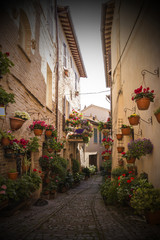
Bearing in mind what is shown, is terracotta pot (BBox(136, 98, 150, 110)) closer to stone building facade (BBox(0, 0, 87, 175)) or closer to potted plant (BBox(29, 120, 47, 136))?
stone building facade (BBox(0, 0, 87, 175))

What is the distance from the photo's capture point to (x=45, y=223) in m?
4.57

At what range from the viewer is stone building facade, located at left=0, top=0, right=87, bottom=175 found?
5.38 m

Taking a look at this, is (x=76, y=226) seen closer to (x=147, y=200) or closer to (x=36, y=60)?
(x=147, y=200)

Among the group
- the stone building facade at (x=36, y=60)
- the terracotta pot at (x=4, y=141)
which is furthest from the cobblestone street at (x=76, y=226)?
the terracotta pot at (x=4, y=141)

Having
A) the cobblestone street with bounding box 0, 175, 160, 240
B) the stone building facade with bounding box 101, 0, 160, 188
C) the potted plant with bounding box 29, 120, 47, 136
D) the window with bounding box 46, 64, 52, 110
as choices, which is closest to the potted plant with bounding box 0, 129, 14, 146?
the cobblestone street with bounding box 0, 175, 160, 240

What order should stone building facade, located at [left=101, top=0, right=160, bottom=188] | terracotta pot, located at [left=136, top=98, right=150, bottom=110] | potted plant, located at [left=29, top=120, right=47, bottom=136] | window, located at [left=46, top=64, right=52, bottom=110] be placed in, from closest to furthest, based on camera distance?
terracotta pot, located at [left=136, top=98, right=150, bottom=110], stone building facade, located at [left=101, top=0, right=160, bottom=188], potted plant, located at [left=29, top=120, right=47, bottom=136], window, located at [left=46, top=64, right=52, bottom=110]

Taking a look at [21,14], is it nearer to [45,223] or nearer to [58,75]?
[58,75]

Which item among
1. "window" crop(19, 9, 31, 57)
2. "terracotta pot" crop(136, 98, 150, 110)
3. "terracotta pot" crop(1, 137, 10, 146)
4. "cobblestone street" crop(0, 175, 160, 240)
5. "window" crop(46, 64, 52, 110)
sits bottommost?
"cobblestone street" crop(0, 175, 160, 240)

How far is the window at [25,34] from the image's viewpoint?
693cm

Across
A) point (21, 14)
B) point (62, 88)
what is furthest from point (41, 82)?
point (62, 88)

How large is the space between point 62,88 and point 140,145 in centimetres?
802

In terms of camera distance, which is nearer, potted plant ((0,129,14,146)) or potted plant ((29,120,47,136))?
potted plant ((0,129,14,146))

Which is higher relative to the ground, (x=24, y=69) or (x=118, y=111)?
(x=24, y=69)

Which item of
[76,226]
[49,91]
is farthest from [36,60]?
[76,226]
